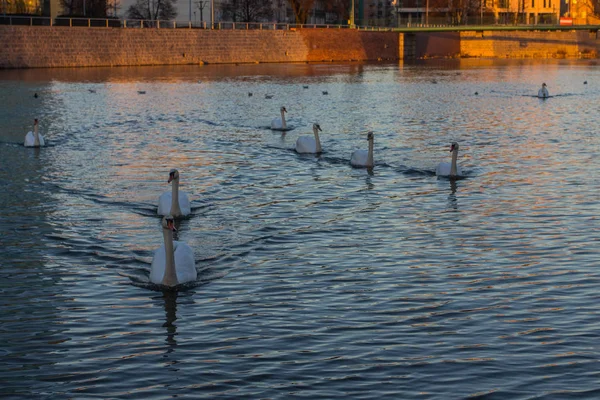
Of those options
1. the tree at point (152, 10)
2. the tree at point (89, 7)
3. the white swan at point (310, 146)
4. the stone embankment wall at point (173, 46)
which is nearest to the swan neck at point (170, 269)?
the white swan at point (310, 146)

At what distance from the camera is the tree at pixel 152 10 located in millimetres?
107938

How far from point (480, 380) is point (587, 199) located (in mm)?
10852

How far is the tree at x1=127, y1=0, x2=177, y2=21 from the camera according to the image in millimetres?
107938

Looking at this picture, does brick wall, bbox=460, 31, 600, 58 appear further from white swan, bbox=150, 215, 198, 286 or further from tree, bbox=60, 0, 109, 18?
white swan, bbox=150, 215, 198, 286

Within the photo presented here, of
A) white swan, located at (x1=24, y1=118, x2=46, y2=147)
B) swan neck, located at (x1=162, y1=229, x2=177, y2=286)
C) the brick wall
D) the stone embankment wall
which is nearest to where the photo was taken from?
swan neck, located at (x1=162, y1=229, x2=177, y2=286)

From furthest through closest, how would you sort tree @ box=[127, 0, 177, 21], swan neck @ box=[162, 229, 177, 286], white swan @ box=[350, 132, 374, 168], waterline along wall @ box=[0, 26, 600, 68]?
tree @ box=[127, 0, 177, 21] → waterline along wall @ box=[0, 26, 600, 68] → white swan @ box=[350, 132, 374, 168] → swan neck @ box=[162, 229, 177, 286]

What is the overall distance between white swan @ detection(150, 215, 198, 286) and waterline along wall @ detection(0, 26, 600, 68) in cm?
6226

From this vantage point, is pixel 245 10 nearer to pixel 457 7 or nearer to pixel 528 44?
pixel 457 7

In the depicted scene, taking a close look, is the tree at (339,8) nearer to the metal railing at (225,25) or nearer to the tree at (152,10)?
the metal railing at (225,25)

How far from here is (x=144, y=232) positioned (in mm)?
16812

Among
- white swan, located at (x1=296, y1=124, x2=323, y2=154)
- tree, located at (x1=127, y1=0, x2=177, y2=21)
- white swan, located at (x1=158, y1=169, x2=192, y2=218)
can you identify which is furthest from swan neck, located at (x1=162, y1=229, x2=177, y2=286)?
tree, located at (x1=127, y1=0, x2=177, y2=21)

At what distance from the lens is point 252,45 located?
98.9 metres

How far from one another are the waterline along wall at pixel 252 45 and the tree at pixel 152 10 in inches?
547

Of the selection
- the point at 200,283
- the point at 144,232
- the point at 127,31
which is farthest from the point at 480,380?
the point at 127,31
